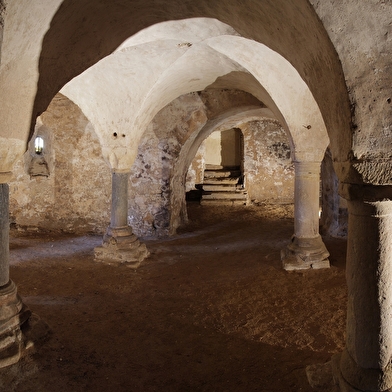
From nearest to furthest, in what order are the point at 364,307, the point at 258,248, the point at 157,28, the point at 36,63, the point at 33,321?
the point at 364,307, the point at 36,63, the point at 33,321, the point at 157,28, the point at 258,248

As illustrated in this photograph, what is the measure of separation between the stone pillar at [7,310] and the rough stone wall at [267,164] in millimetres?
11404

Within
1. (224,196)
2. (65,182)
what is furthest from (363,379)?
(224,196)

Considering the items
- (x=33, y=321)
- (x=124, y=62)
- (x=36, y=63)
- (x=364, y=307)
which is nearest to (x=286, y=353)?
(x=364, y=307)

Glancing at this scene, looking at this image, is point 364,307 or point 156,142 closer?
point 364,307

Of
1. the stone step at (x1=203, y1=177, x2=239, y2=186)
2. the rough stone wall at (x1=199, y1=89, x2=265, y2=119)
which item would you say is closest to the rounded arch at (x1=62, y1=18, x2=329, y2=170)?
the rough stone wall at (x1=199, y1=89, x2=265, y2=119)

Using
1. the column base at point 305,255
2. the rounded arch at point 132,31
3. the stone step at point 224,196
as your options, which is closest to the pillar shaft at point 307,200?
the column base at point 305,255

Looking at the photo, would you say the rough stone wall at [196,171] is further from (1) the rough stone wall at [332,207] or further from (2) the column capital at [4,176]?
(2) the column capital at [4,176]

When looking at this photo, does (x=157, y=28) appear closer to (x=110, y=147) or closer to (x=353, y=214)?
(x=110, y=147)

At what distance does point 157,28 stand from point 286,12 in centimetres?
221

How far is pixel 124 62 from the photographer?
5320 mm

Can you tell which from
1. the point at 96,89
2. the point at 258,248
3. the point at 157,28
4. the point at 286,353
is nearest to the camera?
the point at 286,353

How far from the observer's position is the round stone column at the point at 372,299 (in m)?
2.27

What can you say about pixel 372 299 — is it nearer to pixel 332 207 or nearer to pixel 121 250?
pixel 121 250

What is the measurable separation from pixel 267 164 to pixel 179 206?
586 cm
